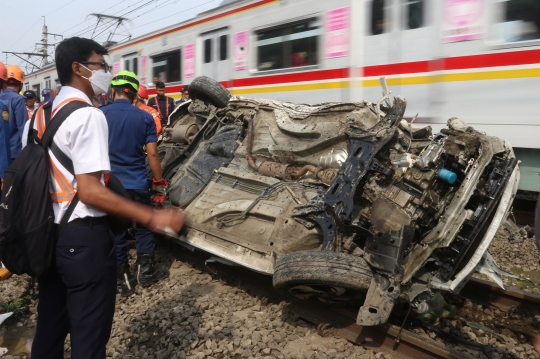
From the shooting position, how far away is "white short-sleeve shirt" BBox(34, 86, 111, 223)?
2.00m

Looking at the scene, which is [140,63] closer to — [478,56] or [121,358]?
[478,56]

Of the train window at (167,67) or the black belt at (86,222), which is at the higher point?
the train window at (167,67)

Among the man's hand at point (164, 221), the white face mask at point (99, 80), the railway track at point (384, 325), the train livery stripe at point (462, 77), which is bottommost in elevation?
the railway track at point (384, 325)

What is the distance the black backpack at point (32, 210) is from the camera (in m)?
2.03

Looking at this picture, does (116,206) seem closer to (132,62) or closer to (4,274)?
(4,274)

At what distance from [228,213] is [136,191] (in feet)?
2.96

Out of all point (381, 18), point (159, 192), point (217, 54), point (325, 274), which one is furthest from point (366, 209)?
point (217, 54)

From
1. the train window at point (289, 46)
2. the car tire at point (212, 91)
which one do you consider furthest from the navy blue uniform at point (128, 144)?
the train window at point (289, 46)

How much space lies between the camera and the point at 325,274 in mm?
3084

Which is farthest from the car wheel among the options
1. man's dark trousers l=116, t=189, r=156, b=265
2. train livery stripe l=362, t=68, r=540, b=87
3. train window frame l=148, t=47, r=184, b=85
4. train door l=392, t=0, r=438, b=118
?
train window frame l=148, t=47, r=184, b=85

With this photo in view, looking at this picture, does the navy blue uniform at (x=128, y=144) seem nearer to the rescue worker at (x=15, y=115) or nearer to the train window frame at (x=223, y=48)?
the rescue worker at (x=15, y=115)

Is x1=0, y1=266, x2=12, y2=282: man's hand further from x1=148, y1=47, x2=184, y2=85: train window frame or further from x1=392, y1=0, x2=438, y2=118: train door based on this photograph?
x1=148, y1=47, x2=184, y2=85: train window frame

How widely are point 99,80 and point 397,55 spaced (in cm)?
553

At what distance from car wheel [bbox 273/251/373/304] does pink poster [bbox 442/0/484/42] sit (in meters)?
4.23
